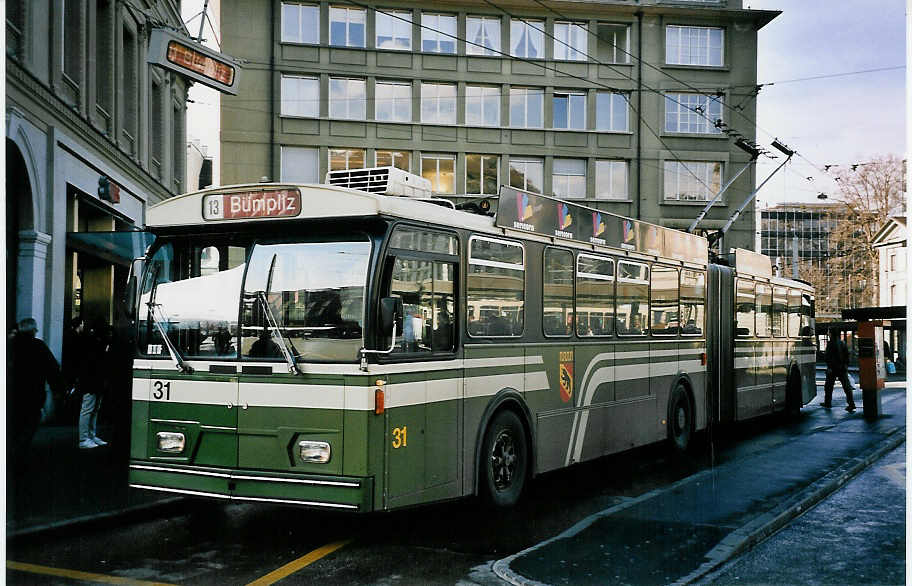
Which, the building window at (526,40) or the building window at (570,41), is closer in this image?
the building window at (570,41)

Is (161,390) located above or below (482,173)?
below

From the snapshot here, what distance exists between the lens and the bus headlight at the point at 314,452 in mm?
7242

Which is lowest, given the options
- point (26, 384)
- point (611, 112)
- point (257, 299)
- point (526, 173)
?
point (26, 384)

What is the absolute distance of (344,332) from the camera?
729 cm

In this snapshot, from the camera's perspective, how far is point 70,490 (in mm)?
9617

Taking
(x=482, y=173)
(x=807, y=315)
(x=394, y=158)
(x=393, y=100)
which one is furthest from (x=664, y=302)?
(x=393, y=100)

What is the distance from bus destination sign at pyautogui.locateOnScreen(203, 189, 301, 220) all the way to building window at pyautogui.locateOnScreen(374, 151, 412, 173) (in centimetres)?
2936

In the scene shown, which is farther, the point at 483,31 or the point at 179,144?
the point at 483,31

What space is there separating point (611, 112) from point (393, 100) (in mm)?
8656

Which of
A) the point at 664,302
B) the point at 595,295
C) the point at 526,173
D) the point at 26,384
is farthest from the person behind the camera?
the point at 526,173

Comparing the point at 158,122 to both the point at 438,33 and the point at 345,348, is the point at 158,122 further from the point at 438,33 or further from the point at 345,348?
the point at 345,348

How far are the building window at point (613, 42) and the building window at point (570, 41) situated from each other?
74 centimetres

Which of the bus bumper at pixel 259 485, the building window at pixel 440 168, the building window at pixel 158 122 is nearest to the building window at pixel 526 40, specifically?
the building window at pixel 440 168

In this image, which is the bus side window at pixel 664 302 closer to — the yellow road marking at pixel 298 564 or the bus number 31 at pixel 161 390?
the yellow road marking at pixel 298 564
